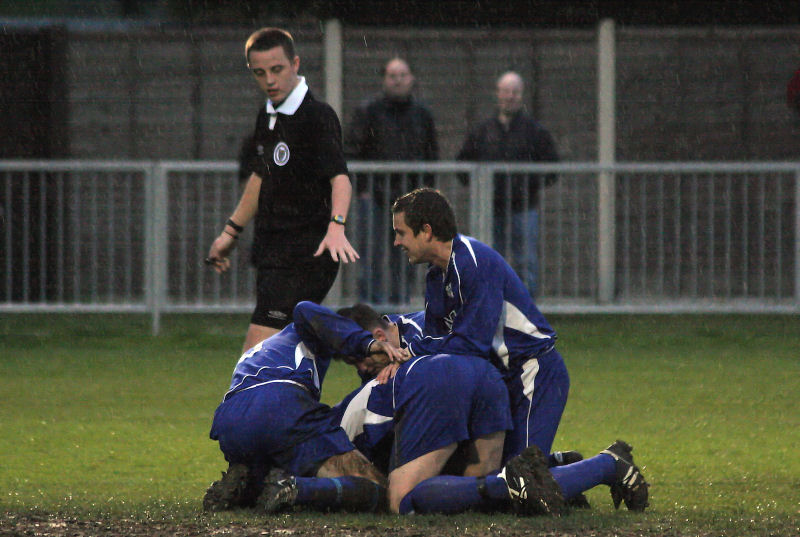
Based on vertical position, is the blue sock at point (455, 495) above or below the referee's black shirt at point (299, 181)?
below

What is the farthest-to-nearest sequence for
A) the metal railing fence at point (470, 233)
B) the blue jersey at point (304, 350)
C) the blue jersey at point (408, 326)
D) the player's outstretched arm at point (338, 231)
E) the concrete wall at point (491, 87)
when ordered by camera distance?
the concrete wall at point (491, 87) → the metal railing fence at point (470, 233) → the player's outstretched arm at point (338, 231) → the blue jersey at point (408, 326) → the blue jersey at point (304, 350)

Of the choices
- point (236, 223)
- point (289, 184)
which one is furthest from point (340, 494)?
point (236, 223)

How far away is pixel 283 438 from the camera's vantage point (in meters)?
5.39

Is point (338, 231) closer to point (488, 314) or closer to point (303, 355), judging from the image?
point (303, 355)

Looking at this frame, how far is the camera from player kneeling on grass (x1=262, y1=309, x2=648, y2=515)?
513 cm

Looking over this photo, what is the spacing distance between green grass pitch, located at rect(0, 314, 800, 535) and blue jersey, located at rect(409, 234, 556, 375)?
656 mm

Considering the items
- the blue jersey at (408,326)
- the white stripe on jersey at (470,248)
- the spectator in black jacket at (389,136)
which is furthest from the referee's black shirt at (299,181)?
the spectator in black jacket at (389,136)

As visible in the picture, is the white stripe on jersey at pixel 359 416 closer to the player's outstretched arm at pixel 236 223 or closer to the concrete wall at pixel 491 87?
the player's outstretched arm at pixel 236 223

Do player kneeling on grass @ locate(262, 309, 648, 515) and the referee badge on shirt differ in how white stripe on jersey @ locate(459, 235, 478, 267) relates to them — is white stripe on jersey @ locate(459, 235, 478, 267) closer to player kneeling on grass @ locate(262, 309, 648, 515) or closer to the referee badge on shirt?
player kneeling on grass @ locate(262, 309, 648, 515)

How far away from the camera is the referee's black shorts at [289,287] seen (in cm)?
683

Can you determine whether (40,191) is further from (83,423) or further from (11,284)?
(83,423)

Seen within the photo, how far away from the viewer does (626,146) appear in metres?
15.2

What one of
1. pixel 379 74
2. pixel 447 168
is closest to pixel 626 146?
pixel 379 74

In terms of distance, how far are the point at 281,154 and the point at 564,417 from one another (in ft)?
6.82
